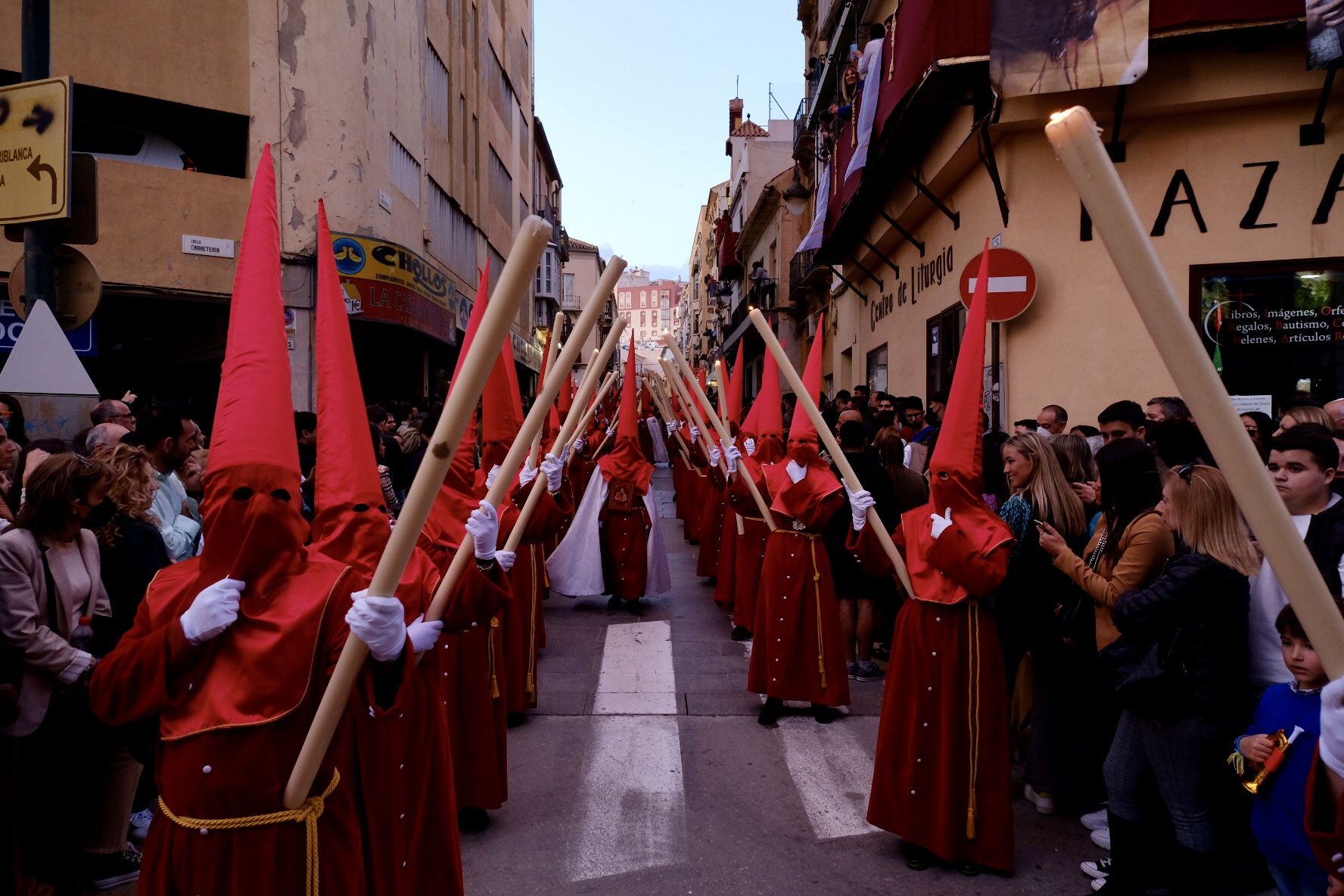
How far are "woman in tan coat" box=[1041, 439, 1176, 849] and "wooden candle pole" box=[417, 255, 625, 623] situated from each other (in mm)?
2478

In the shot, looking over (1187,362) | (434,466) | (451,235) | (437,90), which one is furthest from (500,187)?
(1187,362)

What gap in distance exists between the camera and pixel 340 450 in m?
2.91

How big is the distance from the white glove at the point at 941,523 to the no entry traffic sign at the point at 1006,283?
4.57m

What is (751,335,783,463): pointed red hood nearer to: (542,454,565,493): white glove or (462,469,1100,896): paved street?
(462,469,1100,896): paved street

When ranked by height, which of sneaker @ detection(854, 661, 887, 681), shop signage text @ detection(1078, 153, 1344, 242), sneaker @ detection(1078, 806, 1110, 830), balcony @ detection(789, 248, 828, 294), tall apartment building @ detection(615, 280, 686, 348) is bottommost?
sneaker @ detection(1078, 806, 1110, 830)

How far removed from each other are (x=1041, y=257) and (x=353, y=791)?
926cm

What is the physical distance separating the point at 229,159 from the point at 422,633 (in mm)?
16108

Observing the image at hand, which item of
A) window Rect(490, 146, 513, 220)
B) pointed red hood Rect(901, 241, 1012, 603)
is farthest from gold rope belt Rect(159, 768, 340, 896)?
window Rect(490, 146, 513, 220)

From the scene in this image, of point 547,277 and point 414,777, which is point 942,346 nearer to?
point 414,777

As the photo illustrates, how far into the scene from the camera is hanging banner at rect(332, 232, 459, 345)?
1606 centimetres

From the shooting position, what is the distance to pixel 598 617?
31.6ft

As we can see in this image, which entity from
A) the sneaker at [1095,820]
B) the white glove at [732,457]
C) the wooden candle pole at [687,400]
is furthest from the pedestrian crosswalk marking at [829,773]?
the wooden candle pole at [687,400]

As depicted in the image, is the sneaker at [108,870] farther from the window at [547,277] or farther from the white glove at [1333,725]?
the window at [547,277]

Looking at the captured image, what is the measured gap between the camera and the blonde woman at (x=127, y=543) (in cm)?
395
